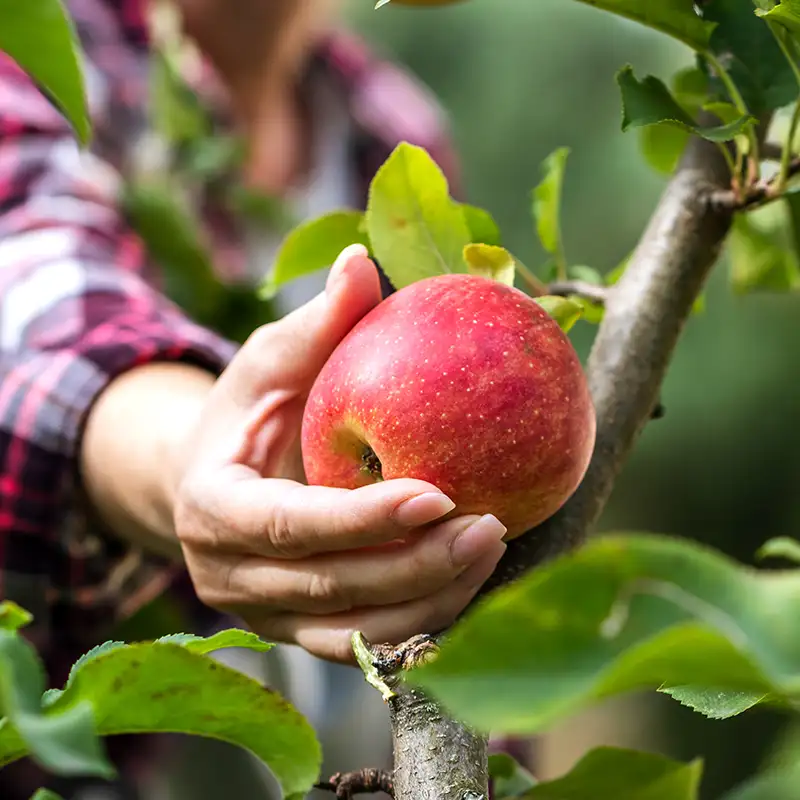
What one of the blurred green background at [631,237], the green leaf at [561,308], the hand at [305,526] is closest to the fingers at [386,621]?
the hand at [305,526]

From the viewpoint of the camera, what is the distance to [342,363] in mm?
360

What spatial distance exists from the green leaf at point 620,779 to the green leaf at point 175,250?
2.39 ft

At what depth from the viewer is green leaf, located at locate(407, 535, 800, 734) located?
16cm

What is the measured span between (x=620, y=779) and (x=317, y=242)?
25 cm

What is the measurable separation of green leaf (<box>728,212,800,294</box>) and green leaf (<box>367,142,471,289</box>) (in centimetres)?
19

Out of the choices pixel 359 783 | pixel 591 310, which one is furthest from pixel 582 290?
pixel 359 783

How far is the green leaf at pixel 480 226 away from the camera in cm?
41

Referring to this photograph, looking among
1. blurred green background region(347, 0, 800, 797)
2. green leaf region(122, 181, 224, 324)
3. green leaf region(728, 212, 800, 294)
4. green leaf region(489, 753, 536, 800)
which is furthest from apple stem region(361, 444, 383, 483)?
blurred green background region(347, 0, 800, 797)

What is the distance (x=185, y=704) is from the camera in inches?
10.6

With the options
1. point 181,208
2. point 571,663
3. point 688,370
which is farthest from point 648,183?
point 571,663

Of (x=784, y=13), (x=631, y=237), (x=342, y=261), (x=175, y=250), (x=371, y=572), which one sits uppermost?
(x=784, y=13)

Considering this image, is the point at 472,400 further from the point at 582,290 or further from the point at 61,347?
the point at 61,347

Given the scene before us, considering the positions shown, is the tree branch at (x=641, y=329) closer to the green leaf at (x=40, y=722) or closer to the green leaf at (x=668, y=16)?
the green leaf at (x=668, y=16)

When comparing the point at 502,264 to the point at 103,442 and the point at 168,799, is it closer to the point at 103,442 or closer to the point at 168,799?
the point at 103,442
